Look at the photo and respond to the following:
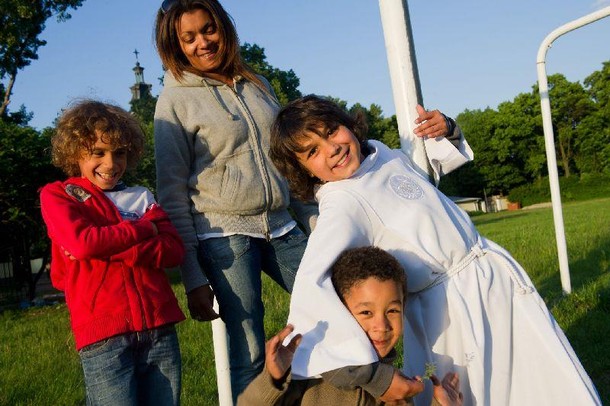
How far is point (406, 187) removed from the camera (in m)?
2.48

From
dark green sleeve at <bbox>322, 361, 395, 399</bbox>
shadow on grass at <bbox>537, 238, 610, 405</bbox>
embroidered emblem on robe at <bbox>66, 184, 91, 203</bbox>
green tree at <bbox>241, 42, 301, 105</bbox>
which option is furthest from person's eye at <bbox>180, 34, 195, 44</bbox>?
green tree at <bbox>241, 42, 301, 105</bbox>

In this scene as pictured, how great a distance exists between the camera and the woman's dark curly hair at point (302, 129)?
2523 millimetres

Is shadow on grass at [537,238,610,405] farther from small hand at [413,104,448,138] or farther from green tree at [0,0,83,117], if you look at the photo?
green tree at [0,0,83,117]

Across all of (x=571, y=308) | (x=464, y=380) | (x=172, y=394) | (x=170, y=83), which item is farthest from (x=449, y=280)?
(x=571, y=308)

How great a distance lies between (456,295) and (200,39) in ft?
5.12

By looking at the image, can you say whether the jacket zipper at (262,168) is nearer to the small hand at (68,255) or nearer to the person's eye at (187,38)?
the person's eye at (187,38)

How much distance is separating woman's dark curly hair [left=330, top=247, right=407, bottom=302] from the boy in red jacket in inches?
29.5

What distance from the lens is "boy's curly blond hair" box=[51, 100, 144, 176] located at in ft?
8.70

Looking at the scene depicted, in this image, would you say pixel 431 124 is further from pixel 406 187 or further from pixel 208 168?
pixel 208 168

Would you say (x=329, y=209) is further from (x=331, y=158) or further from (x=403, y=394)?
(x=403, y=394)

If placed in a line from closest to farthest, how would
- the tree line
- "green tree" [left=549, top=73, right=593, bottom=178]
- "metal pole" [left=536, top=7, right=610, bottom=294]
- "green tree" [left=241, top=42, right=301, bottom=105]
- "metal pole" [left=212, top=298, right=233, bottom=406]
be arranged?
1. "metal pole" [left=212, top=298, right=233, bottom=406]
2. "metal pole" [left=536, top=7, right=610, bottom=294]
3. "green tree" [left=241, top=42, right=301, bottom=105]
4. the tree line
5. "green tree" [left=549, top=73, right=593, bottom=178]

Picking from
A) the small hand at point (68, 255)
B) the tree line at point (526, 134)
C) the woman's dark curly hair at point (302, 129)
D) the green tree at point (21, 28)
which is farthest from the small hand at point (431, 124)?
the tree line at point (526, 134)

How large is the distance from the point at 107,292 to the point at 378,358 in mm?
1064

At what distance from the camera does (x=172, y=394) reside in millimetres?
2680
